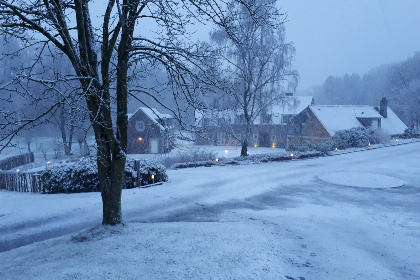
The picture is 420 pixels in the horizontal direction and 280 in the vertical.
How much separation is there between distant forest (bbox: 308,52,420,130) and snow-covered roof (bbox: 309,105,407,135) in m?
13.7

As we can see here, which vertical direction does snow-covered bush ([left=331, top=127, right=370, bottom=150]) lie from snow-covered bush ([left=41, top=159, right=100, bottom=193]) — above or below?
above

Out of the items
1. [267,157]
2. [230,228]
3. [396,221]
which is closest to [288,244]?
[230,228]

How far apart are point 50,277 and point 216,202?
6847 mm

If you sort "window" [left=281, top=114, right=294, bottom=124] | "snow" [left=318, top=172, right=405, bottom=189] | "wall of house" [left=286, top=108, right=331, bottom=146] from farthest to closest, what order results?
"window" [left=281, top=114, right=294, bottom=124] → "wall of house" [left=286, top=108, right=331, bottom=146] → "snow" [left=318, top=172, right=405, bottom=189]

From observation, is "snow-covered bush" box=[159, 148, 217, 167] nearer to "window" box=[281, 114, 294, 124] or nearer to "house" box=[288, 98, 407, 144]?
"house" box=[288, 98, 407, 144]

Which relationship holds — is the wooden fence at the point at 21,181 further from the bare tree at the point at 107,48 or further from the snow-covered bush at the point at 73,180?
the bare tree at the point at 107,48

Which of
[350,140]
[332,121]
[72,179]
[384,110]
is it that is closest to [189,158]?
[72,179]

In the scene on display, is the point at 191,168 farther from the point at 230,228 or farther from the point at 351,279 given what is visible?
the point at 351,279

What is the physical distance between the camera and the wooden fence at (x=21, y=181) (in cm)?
1335

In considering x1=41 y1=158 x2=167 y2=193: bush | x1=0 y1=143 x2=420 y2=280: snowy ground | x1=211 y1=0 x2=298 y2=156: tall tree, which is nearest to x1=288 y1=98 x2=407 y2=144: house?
x1=211 y1=0 x2=298 y2=156: tall tree

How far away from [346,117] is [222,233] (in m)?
39.7

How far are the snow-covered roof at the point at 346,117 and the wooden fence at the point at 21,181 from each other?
32775 millimetres

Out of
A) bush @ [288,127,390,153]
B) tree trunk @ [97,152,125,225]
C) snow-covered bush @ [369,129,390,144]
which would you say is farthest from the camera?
snow-covered bush @ [369,129,390,144]

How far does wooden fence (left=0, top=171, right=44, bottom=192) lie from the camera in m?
13.4
